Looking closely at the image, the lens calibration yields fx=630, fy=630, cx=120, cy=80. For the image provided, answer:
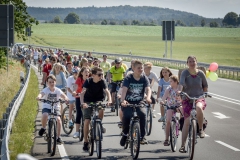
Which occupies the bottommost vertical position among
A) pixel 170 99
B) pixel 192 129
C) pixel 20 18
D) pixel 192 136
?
pixel 192 136

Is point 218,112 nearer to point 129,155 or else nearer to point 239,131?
point 239,131

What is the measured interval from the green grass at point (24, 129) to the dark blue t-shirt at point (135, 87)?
90.6 inches

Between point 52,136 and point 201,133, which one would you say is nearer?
point 201,133

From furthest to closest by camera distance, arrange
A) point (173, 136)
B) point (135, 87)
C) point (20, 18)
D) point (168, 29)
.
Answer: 1. point (168, 29)
2. point (20, 18)
3. point (173, 136)
4. point (135, 87)

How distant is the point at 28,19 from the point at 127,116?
3179cm

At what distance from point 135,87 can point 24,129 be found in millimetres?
4676

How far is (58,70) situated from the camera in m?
15.4

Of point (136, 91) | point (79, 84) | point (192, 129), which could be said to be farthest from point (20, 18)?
point (192, 129)

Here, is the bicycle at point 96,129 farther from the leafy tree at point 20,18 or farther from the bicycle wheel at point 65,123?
the leafy tree at point 20,18

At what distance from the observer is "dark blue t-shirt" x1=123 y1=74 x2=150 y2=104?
37.7ft

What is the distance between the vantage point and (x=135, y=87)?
1150cm

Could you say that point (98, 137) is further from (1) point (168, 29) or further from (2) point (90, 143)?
(1) point (168, 29)

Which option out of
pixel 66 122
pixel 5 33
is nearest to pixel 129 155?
pixel 66 122

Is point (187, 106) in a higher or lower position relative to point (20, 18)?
lower
